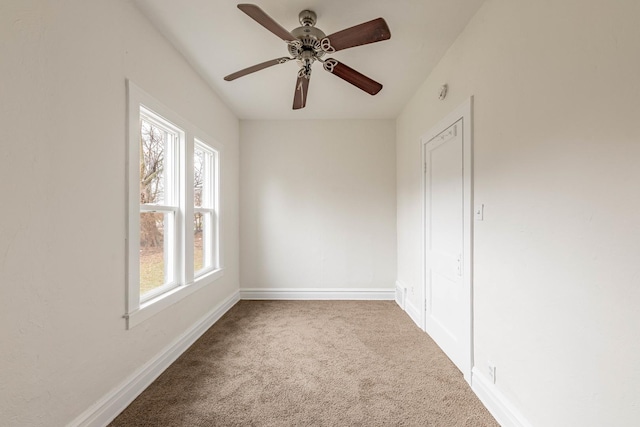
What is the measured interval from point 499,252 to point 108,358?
A: 2.37 metres

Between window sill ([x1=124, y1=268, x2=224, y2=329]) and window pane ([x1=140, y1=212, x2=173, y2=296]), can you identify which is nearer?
window sill ([x1=124, y1=268, x2=224, y2=329])

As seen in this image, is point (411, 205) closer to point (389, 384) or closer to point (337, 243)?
point (337, 243)

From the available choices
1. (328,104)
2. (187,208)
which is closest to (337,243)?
(328,104)

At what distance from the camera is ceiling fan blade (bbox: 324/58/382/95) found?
2066mm

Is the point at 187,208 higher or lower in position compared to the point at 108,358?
higher

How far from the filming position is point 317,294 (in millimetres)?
4000

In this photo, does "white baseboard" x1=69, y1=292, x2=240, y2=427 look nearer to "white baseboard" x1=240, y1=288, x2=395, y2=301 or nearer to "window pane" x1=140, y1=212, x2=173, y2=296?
"window pane" x1=140, y1=212, x2=173, y2=296

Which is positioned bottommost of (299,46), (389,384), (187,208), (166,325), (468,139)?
(389,384)

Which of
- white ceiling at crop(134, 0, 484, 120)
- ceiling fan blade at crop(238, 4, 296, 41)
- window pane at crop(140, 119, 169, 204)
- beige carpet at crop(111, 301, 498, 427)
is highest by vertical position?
white ceiling at crop(134, 0, 484, 120)

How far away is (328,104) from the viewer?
3461 millimetres

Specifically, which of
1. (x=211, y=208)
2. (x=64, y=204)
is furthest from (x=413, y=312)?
(x=64, y=204)

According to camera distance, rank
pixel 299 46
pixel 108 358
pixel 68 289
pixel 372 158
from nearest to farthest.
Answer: pixel 68 289 → pixel 108 358 → pixel 299 46 → pixel 372 158

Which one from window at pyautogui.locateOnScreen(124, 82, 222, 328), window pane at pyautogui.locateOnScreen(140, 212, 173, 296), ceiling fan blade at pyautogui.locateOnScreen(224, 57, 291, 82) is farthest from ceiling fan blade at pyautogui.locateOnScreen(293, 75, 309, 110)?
window pane at pyautogui.locateOnScreen(140, 212, 173, 296)

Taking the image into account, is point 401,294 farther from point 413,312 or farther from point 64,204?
point 64,204
